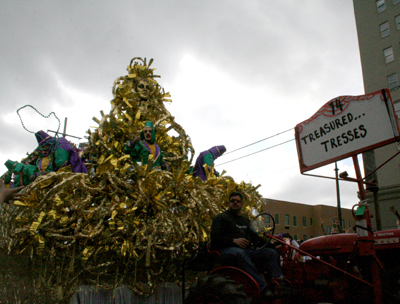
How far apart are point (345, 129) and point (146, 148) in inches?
101

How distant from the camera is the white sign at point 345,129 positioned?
3402mm

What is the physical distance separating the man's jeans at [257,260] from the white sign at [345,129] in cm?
126

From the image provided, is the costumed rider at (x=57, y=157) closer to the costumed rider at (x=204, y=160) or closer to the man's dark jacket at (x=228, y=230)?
the costumed rider at (x=204, y=160)

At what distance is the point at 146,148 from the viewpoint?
4.57 metres

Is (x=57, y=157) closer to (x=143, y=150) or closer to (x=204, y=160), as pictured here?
(x=143, y=150)

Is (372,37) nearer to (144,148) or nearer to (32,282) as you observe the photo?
(144,148)

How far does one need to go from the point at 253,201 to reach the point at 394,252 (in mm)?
1849

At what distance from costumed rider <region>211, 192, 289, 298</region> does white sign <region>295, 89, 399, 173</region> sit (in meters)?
1.06

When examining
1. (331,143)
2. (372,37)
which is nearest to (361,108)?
(331,143)

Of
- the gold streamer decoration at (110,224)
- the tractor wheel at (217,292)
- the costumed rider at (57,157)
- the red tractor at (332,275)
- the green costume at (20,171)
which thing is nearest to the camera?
the tractor wheel at (217,292)

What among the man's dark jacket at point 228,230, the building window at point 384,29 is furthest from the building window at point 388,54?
the man's dark jacket at point 228,230

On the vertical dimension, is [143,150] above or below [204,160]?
below

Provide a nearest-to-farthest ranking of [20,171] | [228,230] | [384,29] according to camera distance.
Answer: [228,230], [20,171], [384,29]

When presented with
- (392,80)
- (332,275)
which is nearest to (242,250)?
(332,275)
